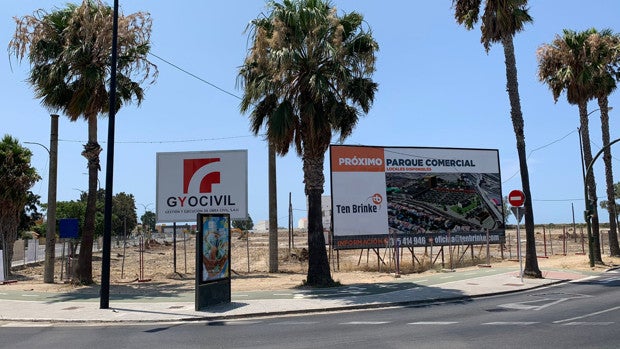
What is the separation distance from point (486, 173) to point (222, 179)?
54.7 feet

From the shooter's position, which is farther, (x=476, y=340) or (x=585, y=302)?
(x=585, y=302)

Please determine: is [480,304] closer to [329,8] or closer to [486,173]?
[329,8]

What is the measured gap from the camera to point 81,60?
776 inches

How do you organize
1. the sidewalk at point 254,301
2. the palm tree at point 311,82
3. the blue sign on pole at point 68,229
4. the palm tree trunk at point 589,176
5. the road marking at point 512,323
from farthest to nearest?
the palm tree trunk at point 589,176 < the blue sign on pole at point 68,229 < the palm tree at point 311,82 < the sidewalk at point 254,301 < the road marking at point 512,323

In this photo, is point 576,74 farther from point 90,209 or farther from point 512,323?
point 90,209

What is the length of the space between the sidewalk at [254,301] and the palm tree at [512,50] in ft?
5.72

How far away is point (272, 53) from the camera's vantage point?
1709 cm

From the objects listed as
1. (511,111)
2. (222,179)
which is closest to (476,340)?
(511,111)

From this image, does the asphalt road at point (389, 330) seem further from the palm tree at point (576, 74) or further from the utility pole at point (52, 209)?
the palm tree at point (576, 74)

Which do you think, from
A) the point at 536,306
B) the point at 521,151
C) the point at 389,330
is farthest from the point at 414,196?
the point at 389,330

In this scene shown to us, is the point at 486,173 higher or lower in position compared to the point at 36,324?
higher

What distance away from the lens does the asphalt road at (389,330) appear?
9035 millimetres

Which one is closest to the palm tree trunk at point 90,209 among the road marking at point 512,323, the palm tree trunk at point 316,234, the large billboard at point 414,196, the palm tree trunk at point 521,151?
the palm tree trunk at point 316,234

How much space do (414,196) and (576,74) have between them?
10455mm
